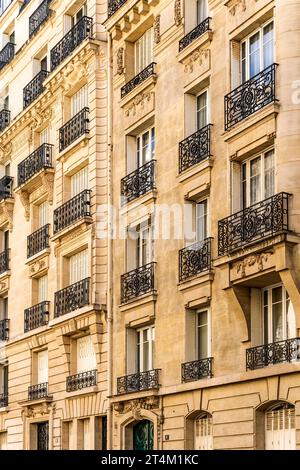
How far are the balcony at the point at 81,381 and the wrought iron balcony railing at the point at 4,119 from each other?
38.2ft

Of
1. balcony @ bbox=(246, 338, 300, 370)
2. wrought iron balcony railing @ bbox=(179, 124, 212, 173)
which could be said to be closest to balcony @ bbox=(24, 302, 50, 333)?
wrought iron balcony railing @ bbox=(179, 124, 212, 173)

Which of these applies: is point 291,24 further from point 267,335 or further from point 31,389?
point 31,389

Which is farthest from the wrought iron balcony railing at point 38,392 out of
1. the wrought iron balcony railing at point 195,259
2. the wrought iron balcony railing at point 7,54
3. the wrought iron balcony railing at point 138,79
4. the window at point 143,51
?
the wrought iron balcony railing at point 7,54

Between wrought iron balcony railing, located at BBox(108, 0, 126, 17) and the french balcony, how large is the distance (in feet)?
33.1

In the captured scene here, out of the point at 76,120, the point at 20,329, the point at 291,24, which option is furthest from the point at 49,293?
the point at 291,24

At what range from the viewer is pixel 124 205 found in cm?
2948

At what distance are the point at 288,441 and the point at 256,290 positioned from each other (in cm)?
333

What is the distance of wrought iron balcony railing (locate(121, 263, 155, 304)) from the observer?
27641 millimetres

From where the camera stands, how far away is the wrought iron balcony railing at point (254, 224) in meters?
22.2

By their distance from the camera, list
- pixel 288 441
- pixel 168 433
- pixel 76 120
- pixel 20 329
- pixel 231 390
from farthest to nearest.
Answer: pixel 20 329 < pixel 76 120 < pixel 168 433 < pixel 231 390 < pixel 288 441

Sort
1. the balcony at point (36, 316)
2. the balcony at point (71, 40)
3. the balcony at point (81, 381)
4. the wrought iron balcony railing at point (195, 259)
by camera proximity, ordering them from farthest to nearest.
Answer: the balcony at point (36, 316)
the balcony at point (71, 40)
the balcony at point (81, 381)
the wrought iron balcony railing at point (195, 259)

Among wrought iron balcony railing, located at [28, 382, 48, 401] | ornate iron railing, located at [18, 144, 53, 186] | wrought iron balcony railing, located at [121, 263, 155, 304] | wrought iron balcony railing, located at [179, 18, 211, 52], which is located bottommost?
wrought iron balcony railing, located at [28, 382, 48, 401]

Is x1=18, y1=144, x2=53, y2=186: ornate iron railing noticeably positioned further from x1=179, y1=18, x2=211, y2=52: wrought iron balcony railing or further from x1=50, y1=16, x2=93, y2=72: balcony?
x1=179, y1=18, x2=211, y2=52: wrought iron balcony railing

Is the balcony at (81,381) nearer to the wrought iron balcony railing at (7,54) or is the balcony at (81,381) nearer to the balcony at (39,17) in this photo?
the balcony at (39,17)
